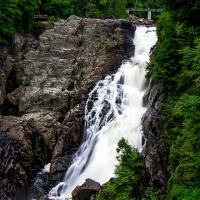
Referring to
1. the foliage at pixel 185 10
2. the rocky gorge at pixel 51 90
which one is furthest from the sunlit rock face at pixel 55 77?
the foliage at pixel 185 10

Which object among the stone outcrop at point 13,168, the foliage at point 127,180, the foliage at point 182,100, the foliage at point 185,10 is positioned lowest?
the stone outcrop at point 13,168

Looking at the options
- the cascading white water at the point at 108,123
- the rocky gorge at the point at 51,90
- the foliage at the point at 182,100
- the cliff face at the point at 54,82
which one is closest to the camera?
the foliage at the point at 182,100

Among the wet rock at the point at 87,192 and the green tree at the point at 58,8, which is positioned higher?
the green tree at the point at 58,8

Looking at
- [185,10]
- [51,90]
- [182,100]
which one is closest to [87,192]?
[182,100]

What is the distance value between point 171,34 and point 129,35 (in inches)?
677

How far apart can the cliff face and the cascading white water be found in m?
1.05

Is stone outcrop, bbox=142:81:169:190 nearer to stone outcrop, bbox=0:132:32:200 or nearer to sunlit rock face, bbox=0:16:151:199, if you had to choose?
sunlit rock face, bbox=0:16:151:199

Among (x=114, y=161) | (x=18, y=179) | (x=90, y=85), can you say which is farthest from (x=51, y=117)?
(x=114, y=161)

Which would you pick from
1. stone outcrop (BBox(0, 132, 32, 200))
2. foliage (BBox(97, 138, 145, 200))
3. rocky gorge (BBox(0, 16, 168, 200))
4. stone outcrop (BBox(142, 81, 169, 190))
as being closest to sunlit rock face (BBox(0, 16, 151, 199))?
rocky gorge (BBox(0, 16, 168, 200))

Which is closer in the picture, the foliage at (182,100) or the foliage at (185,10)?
the foliage at (182,100)

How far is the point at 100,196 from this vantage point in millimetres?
12234

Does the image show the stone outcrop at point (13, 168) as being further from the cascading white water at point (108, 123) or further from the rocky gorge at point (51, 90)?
the cascading white water at point (108, 123)

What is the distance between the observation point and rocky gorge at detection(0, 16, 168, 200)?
61.8 ft

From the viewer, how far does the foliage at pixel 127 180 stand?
11.2m
